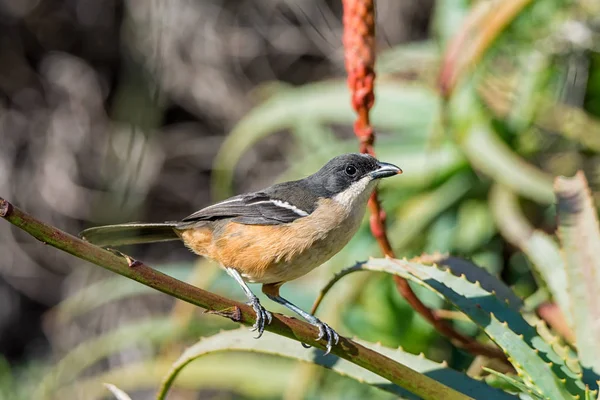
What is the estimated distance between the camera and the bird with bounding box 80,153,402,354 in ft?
8.77

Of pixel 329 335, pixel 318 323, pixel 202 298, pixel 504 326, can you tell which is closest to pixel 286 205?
pixel 318 323

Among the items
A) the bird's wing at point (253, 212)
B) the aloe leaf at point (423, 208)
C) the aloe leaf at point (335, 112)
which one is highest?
the aloe leaf at point (335, 112)

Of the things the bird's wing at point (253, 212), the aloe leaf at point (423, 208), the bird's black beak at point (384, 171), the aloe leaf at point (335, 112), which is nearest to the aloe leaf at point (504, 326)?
the bird's black beak at point (384, 171)

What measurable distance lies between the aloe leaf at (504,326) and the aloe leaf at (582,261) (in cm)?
13

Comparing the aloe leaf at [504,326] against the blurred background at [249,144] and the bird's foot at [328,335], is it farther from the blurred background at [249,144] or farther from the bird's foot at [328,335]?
the blurred background at [249,144]

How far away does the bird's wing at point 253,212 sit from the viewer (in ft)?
9.56

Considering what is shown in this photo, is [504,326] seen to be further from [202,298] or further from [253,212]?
[253,212]

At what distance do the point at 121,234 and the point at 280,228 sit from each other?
0.59 meters

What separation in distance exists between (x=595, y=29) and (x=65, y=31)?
4.75m

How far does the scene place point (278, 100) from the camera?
197 inches

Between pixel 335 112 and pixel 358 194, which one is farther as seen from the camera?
pixel 335 112

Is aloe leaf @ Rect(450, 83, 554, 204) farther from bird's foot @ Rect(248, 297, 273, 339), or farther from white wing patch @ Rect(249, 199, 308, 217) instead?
bird's foot @ Rect(248, 297, 273, 339)

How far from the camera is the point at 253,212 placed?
3002 mm

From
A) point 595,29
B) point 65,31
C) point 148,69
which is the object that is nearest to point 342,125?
point 65,31
